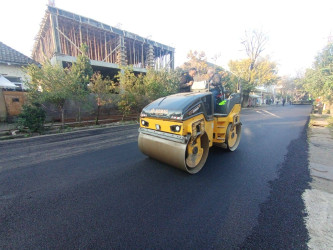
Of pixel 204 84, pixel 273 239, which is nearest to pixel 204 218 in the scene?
pixel 273 239

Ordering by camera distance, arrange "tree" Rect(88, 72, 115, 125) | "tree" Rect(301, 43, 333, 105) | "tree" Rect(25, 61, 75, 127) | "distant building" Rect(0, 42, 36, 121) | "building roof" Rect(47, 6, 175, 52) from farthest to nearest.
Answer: "building roof" Rect(47, 6, 175, 52) < "tree" Rect(301, 43, 333, 105) < "tree" Rect(88, 72, 115, 125) < "distant building" Rect(0, 42, 36, 121) < "tree" Rect(25, 61, 75, 127)

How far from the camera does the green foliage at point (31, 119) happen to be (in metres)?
6.63

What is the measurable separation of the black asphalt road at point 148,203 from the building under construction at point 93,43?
10575 mm

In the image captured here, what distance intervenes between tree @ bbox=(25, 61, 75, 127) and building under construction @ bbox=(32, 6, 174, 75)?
484 centimetres

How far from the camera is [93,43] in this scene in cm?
1822

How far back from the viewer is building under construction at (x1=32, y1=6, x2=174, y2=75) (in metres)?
13.4

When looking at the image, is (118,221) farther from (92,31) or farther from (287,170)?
(92,31)

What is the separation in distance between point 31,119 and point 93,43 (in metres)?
15.4

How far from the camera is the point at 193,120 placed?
294 centimetres

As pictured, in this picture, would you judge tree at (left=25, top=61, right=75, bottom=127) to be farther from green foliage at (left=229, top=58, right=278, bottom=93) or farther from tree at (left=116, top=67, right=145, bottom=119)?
green foliage at (left=229, top=58, right=278, bottom=93)

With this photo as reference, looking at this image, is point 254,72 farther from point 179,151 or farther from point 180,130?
point 179,151

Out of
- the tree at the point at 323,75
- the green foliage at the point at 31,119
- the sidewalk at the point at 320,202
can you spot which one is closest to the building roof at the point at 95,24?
the green foliage at the point at 31,119

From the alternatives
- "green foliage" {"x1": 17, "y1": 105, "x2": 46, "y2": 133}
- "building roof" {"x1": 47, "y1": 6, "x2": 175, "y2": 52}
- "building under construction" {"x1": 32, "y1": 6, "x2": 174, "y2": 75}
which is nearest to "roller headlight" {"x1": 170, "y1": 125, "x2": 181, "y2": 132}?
"green foliage" {"x1": 17, "y1": 105, "x2": 46, "y2": 133}

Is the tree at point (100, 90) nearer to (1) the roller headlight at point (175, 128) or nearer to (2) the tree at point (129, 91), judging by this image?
(2) the tree at point (129, 91)
